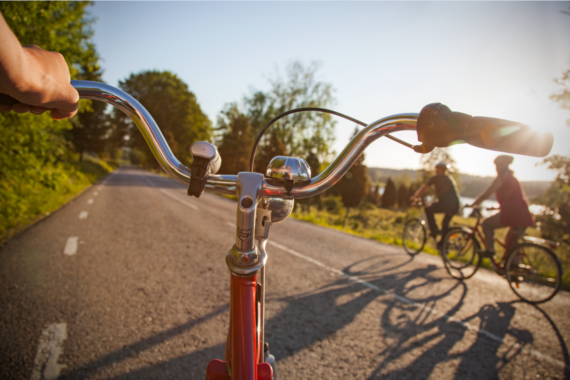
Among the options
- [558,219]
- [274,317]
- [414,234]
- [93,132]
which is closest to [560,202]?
[558,219]

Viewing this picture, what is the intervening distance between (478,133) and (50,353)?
3247mm

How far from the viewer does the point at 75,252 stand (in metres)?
4.87

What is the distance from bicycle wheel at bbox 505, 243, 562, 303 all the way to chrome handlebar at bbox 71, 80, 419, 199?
4546 millimetres

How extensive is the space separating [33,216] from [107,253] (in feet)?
13.0

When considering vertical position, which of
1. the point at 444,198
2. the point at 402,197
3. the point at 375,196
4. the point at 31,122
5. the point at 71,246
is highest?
the point at 31,122

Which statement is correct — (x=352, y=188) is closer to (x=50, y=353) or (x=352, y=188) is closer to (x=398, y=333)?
(x=398, y=333)

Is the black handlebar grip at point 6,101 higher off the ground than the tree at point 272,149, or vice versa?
the tree at point 272,149

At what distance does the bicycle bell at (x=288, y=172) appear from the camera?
90 cm

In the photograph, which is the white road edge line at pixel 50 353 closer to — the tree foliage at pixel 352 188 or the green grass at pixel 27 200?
the green grass at pixel 27 200

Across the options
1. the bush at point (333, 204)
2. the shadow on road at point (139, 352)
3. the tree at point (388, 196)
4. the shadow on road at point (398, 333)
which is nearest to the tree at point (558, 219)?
the shadow on road at point (398, 333)

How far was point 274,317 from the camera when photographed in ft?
10.6

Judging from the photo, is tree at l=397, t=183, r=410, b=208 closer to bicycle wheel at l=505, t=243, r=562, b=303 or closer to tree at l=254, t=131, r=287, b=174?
tree at l=254, t=131, r=287, b=174

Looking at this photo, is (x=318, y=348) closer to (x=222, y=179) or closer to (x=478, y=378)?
(x=478, y=378)

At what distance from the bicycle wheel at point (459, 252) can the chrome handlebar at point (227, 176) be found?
4994 millimetres
